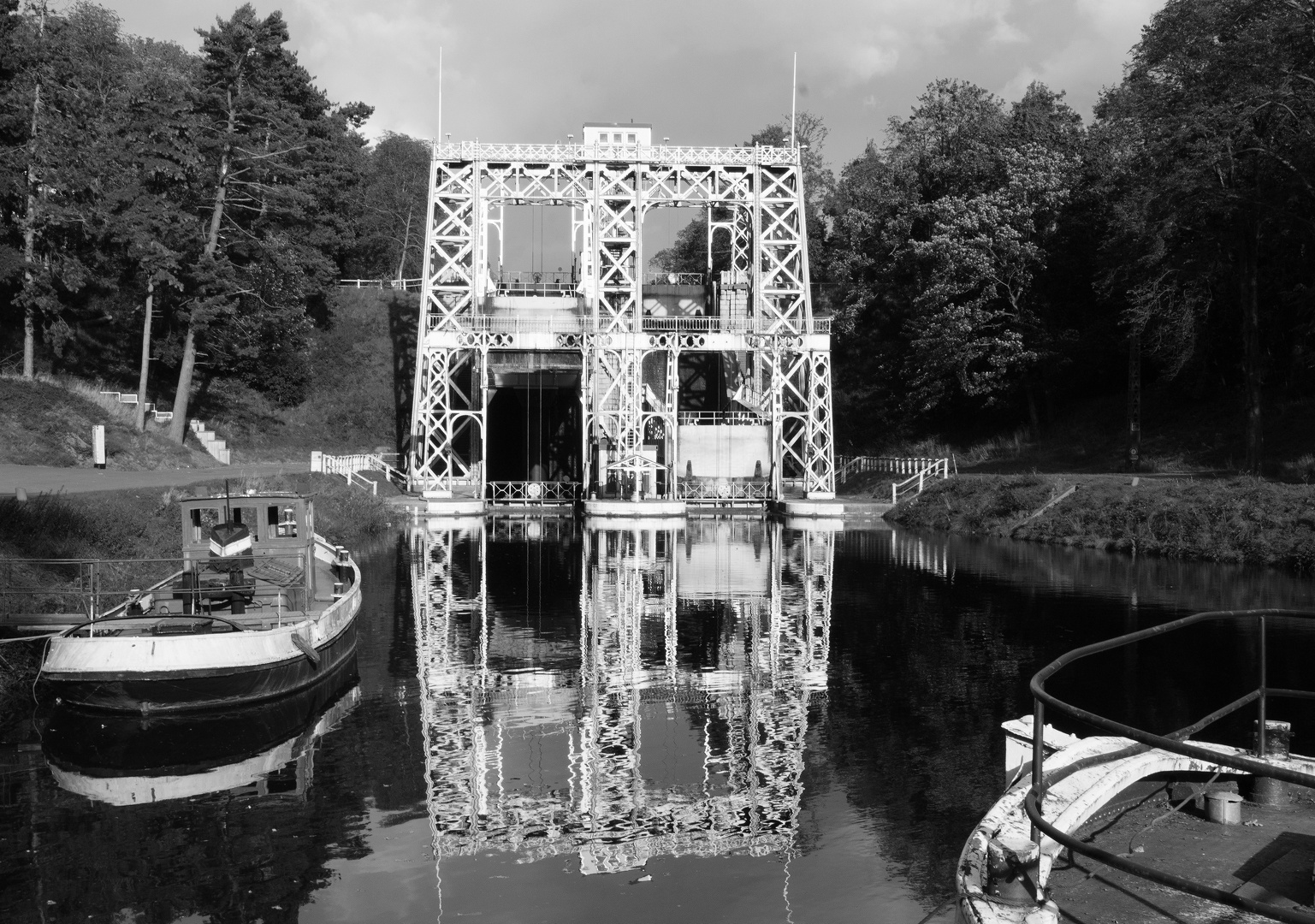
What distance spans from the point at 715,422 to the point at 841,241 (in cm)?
1905

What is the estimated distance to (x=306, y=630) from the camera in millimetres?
17391

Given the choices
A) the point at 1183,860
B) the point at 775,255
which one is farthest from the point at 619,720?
the point at 775,255

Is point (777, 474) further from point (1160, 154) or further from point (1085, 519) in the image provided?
point (1160, 154)

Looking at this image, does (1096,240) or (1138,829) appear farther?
(1096,240)

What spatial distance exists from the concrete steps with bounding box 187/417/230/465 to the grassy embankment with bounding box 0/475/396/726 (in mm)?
27452

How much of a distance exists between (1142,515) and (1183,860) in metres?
34.4

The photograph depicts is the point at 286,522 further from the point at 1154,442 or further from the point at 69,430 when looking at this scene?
the point at 1154,442

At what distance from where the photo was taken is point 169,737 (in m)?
15.5

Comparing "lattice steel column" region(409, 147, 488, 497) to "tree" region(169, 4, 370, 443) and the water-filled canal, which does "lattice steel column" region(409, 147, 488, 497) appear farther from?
the water-filled canal

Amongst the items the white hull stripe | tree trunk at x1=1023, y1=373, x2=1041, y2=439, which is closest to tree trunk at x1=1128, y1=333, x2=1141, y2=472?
tree trunk at x1=1023, y1=373, x2=1041, y2=439

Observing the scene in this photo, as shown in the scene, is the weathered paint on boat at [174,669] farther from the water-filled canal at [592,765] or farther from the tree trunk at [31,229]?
the tree trunk at [31,229]

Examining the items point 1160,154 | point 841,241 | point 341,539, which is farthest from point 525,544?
point 841,241

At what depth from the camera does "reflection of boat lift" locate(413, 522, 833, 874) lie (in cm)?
1210

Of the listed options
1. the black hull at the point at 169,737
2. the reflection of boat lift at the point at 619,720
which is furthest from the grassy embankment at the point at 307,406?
the black hull at the point at 169,737
